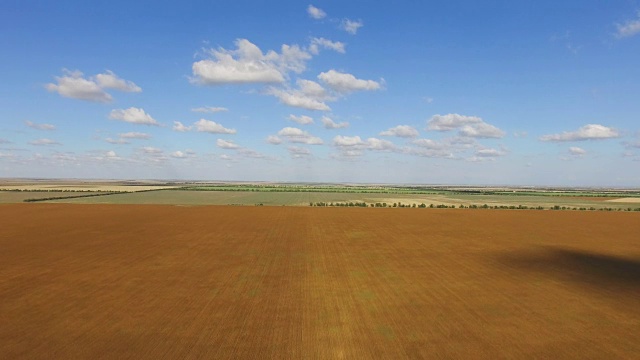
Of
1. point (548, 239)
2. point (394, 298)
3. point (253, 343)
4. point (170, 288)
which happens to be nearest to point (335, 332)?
point (253, 343)

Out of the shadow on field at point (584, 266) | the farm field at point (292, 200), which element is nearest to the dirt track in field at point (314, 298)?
the shadow on field at point (584, 266)

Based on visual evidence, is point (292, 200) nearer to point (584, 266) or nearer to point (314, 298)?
point (584, 266)

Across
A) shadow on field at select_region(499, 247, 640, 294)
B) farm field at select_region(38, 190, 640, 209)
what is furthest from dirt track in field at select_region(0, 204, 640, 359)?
farm field at select_region(38, 190, 640, 209)

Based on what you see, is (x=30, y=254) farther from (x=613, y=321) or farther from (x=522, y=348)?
(x=613, y=321)

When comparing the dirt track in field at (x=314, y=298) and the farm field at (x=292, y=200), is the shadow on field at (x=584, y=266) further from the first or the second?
the farm field at (x=292, y=200)

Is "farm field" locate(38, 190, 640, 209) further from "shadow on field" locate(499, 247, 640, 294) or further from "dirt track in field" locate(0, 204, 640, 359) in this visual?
"shadow on field" locate(499, 247, 640, 294)

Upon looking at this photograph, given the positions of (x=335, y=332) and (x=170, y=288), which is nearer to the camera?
(x=335, y=332)

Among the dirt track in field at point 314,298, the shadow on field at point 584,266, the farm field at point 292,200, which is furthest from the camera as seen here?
the farm field at point 292,200
